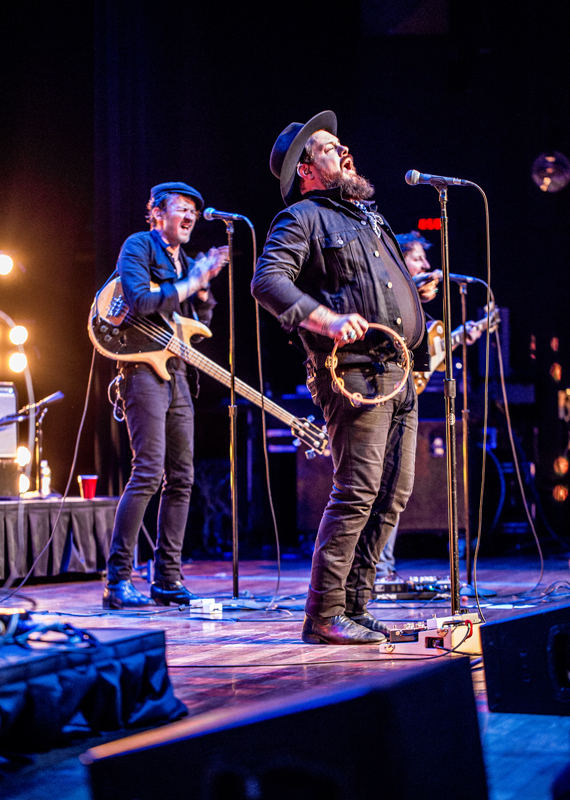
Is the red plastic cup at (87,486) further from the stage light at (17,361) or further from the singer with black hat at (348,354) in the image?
the singer with black hat at (348,354)

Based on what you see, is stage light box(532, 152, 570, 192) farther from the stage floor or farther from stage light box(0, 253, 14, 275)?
stage light box(0, 253, 14, 275)

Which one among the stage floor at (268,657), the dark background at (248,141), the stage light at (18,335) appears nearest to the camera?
the stage floor at (268,657)

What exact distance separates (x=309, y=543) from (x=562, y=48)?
18.0 feet

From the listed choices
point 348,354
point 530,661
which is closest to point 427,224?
point 348,354

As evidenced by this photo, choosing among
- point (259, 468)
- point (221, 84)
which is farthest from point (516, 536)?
point (221, 84)

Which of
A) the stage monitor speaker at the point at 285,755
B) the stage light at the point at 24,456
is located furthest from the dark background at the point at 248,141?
the stage monitor speaker at the point at 285,755

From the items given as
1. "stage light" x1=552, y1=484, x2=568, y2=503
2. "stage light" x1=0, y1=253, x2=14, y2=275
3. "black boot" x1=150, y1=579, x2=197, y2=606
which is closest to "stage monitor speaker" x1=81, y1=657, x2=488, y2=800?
"black boot" x1=150, y1=579, x2=197, y2=606

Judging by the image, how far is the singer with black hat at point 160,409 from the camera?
4527 millimetres

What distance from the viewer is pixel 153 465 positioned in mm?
4539

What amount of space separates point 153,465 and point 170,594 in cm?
69

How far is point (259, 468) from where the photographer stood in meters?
8.05

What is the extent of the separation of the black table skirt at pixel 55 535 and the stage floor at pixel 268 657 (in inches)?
6.4

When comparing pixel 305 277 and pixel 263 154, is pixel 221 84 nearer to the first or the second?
pixel 263 154

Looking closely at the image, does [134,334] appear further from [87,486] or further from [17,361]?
[17,361]
